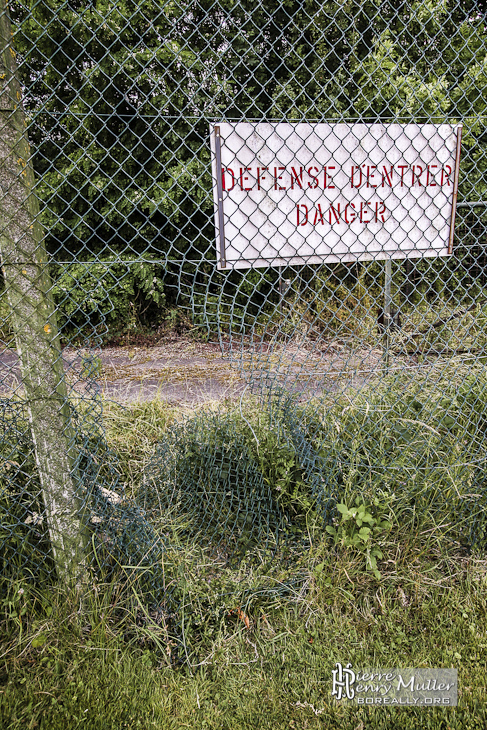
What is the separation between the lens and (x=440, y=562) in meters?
2.04

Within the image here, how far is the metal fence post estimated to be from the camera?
5.27 feet

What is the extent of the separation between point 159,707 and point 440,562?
1183 millimetres

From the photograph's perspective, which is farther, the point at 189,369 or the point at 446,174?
the point at 189,369

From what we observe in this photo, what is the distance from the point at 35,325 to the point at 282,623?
1.39m

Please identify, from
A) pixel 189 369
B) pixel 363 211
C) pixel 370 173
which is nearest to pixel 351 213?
pixel 363 211

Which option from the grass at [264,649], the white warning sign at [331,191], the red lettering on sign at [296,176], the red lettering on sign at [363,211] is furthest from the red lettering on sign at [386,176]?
the grass at [264,649]

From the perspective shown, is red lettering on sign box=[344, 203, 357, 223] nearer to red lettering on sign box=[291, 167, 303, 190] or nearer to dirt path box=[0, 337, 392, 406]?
red lettering on sign box=[291, 167, 303, 190]

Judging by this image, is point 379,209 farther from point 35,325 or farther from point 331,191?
point 35,325

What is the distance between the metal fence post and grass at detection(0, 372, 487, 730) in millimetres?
262

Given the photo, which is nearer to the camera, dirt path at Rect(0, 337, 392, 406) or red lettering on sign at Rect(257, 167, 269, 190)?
red lettering on sign at Rect(257, 167, 269, 190)

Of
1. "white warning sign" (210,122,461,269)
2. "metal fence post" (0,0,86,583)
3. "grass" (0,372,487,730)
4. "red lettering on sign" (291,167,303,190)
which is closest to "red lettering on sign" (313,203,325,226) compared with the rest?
"white warning sign" (210,122,461,269)

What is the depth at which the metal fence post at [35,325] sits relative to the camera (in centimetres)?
161

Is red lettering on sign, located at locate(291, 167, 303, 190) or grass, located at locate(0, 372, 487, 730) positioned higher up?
red lettering on sign, located at locate(291, 167, 303, 190)

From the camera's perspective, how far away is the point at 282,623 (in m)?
1.87
